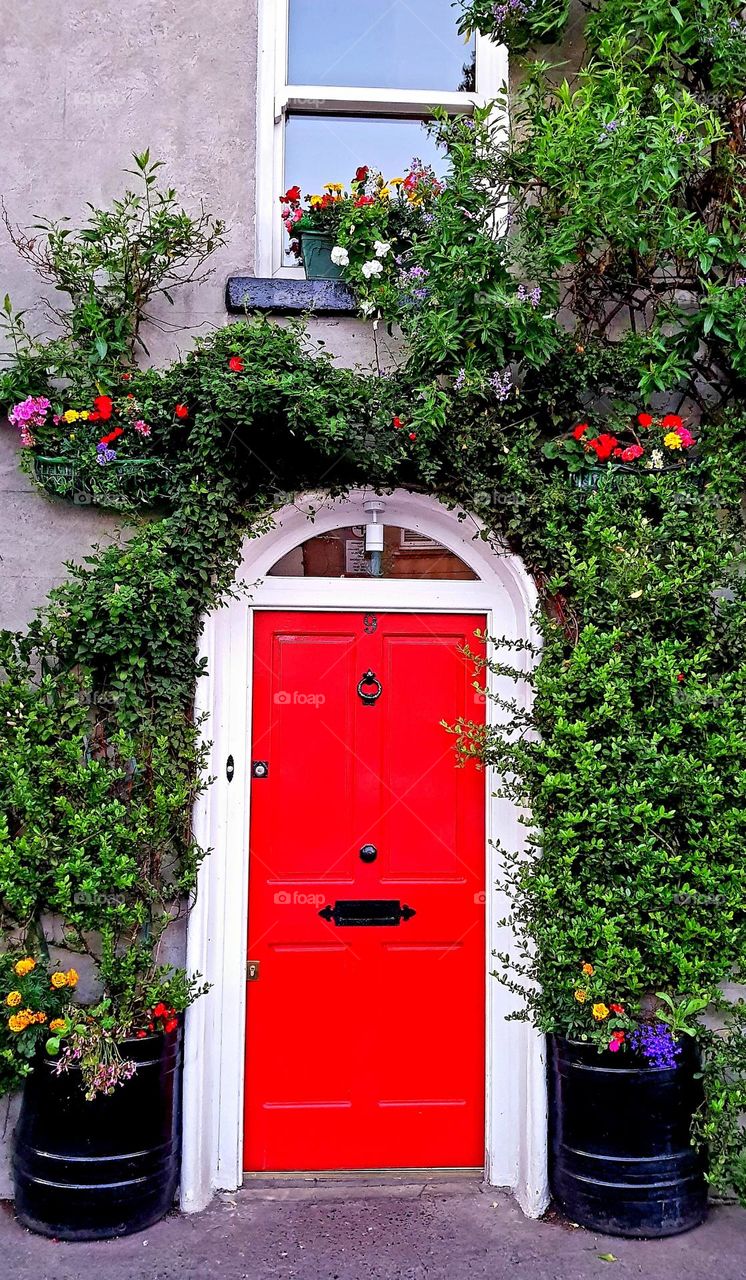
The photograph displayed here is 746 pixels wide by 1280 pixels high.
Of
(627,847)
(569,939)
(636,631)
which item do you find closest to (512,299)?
(636,631)

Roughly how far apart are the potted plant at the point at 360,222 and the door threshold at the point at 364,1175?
3.80 metres

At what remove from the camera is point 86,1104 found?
11.0ft

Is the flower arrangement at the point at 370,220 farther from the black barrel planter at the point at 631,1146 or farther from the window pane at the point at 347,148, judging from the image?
Result: the black barrel planter at the point at 631,1146

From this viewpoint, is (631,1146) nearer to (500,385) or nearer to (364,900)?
(364,900)

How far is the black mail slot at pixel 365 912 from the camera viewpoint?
406 cm

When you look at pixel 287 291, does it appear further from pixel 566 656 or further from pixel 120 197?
pixel 566 656

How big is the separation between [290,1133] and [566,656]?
2.35 meters

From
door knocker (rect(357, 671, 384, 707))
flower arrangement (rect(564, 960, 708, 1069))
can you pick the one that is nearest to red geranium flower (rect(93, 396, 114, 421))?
door knocker (rect(357, 671, 384, 707))

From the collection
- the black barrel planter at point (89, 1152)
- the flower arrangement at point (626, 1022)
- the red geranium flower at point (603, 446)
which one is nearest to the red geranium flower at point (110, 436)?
the red geranium flower at point (603, 446)

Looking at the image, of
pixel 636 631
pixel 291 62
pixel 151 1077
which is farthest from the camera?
pixel 291 62

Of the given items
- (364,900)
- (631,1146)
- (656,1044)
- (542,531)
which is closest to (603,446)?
(542,531)

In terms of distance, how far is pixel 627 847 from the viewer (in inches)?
142

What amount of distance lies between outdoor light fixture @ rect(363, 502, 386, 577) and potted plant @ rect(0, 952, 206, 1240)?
1.96m

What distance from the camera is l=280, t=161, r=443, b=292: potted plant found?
4.01m
